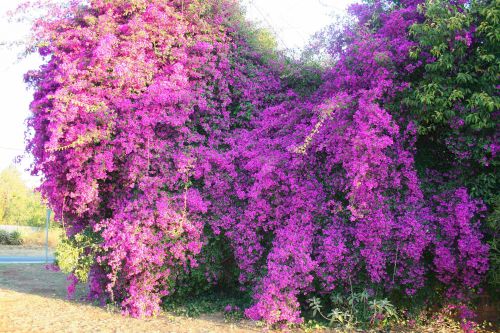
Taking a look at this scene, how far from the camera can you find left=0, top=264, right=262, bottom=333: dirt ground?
5802 millimetres

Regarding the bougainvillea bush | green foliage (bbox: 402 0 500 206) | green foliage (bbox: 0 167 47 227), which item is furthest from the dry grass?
green foliage (bbox: 402 0 500 206)

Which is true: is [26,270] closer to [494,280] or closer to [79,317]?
[79,317]

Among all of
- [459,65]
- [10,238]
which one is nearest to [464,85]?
[459,65]

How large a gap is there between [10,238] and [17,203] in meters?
9.57

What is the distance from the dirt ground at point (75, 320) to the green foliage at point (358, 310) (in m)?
1.10

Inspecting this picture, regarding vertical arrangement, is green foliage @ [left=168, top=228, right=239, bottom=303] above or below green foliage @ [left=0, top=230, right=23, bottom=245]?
above

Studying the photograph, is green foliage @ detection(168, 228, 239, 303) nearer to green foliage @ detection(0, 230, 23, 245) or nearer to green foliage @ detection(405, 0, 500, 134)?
green foliage @ detection(405, 0, 500, 134)

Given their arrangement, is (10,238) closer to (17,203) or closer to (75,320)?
(17,203)

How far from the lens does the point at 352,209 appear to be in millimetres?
5969

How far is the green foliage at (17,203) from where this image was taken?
110ft

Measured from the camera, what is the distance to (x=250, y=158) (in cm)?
718

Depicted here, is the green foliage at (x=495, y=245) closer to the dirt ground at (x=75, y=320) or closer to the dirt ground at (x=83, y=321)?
the dirt ground at (x=83, y=321)

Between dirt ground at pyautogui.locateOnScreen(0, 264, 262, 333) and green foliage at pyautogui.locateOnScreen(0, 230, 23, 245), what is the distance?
764 inches

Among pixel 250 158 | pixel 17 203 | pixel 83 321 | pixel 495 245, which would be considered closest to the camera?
pixel 495 245
